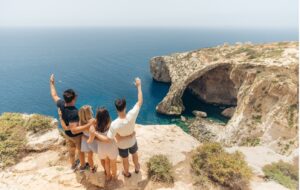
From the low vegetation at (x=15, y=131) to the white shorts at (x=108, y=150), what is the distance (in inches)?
182

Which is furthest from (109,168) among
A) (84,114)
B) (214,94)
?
(214,94)

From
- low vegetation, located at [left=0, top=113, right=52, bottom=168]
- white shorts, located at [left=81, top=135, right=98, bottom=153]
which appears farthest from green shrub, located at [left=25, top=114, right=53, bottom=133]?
white shorts, located at [left=81, top=135, right=98, bottom=153]

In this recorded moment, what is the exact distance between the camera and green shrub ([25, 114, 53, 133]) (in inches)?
438

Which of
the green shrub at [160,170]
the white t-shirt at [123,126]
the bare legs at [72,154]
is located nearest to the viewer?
the white t-shirt at [123,126]

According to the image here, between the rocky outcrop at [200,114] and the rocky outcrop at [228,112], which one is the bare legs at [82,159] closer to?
the rocky outcrop at [200,114]

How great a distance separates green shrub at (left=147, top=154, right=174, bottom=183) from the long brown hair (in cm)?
263

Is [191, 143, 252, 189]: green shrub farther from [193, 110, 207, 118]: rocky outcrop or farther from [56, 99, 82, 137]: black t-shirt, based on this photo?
[193, 110, 207, 118]: rocky outcrop

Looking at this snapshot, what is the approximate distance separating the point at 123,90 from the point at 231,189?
46.7 metres

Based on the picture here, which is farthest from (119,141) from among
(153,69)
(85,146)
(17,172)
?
(153,69)

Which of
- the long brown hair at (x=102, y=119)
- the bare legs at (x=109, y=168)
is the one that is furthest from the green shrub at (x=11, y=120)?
the long brown hair at (x=102, y=119)

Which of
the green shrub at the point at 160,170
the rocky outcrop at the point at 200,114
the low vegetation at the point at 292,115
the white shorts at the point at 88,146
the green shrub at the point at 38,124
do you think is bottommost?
the rocky outcrop at the point at 200,114

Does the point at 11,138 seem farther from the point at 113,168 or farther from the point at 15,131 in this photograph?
the point at 113,168

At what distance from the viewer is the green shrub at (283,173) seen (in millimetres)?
8405

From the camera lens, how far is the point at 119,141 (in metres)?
7.36
